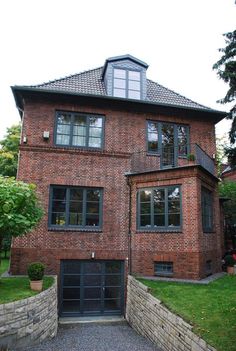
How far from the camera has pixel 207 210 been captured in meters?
13.9

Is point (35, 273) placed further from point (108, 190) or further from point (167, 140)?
point (167, 140)

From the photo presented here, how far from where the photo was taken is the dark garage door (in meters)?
12.8

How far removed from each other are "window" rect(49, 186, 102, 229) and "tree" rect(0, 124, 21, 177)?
10755mm

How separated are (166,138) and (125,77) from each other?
12.7ft

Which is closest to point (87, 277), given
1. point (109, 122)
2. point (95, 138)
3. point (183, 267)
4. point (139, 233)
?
point (139, 233)

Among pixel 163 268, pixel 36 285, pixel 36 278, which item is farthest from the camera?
pixel 163 268

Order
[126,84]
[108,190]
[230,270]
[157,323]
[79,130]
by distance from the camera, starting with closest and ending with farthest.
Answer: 1. [157,323]
2. [108,190]
3. [230,270]
4. [79,130]
5. [126,84]

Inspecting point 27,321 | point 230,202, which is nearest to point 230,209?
point 230,202

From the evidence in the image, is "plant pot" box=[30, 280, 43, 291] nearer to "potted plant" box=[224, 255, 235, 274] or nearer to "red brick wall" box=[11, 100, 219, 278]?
"red brick wall" box=[11, 100, 219, 278]

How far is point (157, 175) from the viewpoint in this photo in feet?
43.4

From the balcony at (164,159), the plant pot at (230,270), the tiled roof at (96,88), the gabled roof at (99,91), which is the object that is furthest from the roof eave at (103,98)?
the plant pot at (230,270)

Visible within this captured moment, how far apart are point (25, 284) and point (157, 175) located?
6.88 metres

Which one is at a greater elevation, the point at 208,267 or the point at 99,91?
the point at 99,91

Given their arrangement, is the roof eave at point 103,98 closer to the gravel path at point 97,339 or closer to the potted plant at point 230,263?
the potted plant at point 230,263
